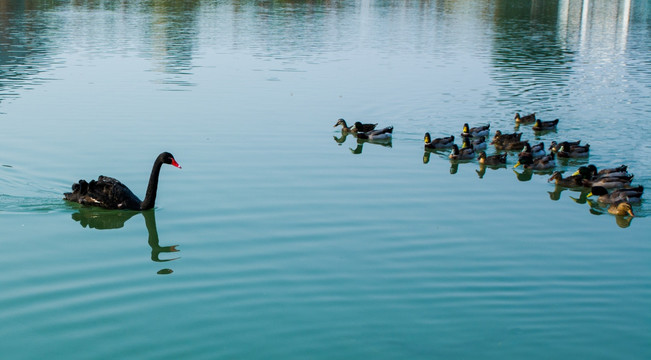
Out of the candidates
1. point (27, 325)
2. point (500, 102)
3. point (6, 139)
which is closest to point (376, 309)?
point (27, 325)

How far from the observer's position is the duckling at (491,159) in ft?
59.2

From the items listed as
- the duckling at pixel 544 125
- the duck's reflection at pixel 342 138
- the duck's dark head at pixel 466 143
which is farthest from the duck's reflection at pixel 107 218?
the duckling at pixel 544 125

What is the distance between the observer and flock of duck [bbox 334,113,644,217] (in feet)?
48.9

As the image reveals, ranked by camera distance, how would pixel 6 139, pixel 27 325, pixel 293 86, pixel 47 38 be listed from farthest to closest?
1. pixel 47 38
2. pixel 293 86
3. pixel 6 139
4. pixel 27 325

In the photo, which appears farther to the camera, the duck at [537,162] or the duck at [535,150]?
the duck at [535,150]

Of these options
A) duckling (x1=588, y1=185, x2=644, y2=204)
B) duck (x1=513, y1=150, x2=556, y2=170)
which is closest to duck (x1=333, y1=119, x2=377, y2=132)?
duck (x1=513, y1=150, x2=556, y2=170)

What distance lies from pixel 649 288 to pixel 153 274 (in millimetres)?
6493

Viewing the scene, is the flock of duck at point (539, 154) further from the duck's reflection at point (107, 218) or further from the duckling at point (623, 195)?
the duck's reflection at point (107, 218)

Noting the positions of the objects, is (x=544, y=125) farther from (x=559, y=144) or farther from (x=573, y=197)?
(x=573, y=197)

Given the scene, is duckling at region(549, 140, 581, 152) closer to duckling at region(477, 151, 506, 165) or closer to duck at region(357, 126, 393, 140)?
duckling at region(477, 151, 506, 165)

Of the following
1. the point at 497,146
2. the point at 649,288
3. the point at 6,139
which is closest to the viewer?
the point at 649,288

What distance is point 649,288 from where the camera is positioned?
10.6m

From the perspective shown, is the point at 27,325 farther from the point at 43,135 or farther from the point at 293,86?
the point at 293,86

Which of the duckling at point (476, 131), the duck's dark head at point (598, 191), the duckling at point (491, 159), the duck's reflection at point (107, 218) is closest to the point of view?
the duck's reflection at point (107, 218)
